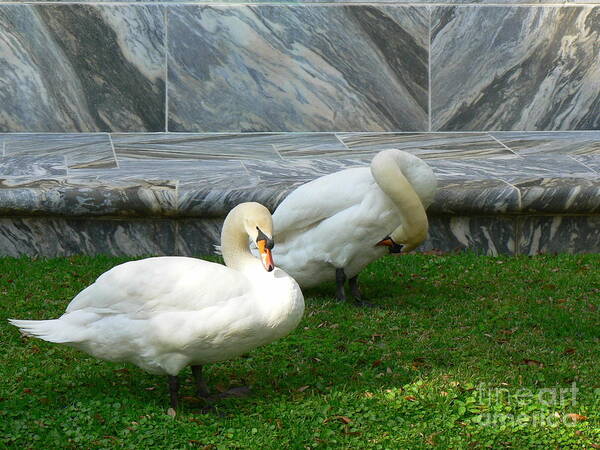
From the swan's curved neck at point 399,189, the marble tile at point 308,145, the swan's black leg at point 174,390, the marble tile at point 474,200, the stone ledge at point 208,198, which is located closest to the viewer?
the swan's black leg at point 174,390

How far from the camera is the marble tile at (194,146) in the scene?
8562mm

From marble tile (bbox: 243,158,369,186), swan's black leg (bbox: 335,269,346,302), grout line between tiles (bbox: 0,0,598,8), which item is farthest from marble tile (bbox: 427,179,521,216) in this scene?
grout line between tiles (bbox: 0,0,598,8)

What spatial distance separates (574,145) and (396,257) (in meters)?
2.54

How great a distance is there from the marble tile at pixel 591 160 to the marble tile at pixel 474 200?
3.55 ft

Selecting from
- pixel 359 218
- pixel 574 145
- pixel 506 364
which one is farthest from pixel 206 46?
pixel 506 364

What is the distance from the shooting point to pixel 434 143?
363 inches

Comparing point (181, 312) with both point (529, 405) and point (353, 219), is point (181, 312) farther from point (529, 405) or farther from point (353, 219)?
point (353, 219)

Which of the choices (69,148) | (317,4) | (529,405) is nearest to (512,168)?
(317,4)

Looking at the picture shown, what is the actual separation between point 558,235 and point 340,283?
1.93 m

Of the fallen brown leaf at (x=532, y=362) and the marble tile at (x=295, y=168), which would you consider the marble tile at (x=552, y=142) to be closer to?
the marble tile at (x=295, y=168)

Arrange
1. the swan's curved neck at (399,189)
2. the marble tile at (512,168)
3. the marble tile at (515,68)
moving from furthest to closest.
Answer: the marble tile at (515,68), the marble tile at (512,168), the swan's curved neck at (399,189)

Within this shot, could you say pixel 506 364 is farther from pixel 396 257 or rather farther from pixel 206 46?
pixel 206 46

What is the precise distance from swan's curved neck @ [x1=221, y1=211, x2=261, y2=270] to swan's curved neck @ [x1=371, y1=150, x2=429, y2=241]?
138cm

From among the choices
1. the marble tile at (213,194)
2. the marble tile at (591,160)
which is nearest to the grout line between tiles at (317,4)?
the marble tile at (591,160)
